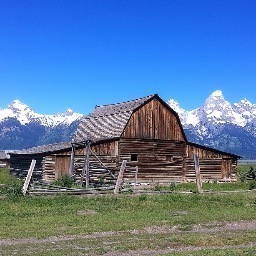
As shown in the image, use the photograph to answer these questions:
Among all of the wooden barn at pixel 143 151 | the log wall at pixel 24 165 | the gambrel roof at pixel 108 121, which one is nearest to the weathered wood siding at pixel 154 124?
the wooden barn at pixel 143 151

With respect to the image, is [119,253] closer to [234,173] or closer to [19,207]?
[19,207]

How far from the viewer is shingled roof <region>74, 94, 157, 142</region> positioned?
1791 inches

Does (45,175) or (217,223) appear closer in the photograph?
(217,223)

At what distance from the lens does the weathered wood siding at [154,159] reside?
4503 cm

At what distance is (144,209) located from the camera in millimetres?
22641

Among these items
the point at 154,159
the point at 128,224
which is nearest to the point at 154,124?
the point at 154,159

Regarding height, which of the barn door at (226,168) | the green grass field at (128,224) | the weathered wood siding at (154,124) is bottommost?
the green grass field at (128,224)

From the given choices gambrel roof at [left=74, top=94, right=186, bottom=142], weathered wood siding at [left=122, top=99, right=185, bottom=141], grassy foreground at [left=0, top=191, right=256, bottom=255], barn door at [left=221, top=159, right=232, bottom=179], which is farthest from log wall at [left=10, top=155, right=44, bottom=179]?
grassy foreground at [left=0, top=191, right=256, bottom=255]

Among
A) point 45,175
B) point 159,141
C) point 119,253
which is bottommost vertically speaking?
point 119,253

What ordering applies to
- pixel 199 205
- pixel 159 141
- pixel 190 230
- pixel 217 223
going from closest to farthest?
pixel 190 230
pixel 217 223
pixel 199 205
pixel 159 141

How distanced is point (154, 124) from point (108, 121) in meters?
4.70

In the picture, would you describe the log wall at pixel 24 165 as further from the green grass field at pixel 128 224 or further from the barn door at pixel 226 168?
the green grass field at pixel 128 224

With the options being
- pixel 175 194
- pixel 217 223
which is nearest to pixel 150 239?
pixel 217 223

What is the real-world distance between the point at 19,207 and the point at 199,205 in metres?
8.68
